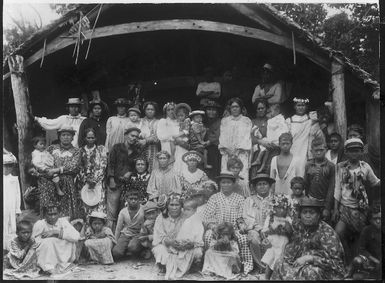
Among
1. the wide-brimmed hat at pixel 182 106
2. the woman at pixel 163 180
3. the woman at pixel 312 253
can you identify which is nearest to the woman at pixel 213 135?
the wide-brimmed hat at pixel 182 106

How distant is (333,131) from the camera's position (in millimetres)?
10336

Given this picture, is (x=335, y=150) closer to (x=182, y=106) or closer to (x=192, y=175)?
(x=192, y=175)

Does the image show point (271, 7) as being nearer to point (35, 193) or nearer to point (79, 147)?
point (79, 147)

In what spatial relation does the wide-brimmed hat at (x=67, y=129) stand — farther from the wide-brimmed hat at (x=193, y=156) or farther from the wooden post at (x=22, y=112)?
the wide-brimmed hat at (x=193, y=156)

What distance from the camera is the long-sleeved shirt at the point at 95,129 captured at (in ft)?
34.7

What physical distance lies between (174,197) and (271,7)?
3004mm

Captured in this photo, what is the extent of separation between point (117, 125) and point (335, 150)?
313 cm

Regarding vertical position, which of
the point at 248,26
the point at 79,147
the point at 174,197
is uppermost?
the point at 248,26

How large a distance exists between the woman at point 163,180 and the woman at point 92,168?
709 millimetres

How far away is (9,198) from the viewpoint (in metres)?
10.4

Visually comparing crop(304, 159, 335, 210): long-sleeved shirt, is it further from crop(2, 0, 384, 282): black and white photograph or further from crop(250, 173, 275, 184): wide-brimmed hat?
crop(250, 173, 275, 184): wide-brimmed hat

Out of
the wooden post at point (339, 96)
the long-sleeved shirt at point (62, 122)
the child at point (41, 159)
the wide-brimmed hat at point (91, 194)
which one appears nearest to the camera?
the wooden post at point (339, 96)

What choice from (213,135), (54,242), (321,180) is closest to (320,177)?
(321,180)

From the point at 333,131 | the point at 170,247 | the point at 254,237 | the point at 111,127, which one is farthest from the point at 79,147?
the point at 333,131
